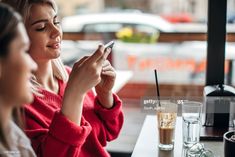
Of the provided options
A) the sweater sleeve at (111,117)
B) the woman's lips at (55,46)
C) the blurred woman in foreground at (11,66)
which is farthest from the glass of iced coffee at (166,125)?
the blurred woman in foreground at (11,66)

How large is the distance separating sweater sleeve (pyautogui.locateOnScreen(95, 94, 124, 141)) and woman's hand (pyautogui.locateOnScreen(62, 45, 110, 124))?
0.94 ft

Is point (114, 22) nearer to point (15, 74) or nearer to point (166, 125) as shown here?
point (166, 125)

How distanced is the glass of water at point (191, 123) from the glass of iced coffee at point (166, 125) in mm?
57

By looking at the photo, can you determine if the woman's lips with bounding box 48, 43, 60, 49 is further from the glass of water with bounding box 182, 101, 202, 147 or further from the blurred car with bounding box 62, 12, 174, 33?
the blurred car with bounding box 62, 12, 174, 33

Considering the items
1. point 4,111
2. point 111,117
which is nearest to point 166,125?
point 111,117

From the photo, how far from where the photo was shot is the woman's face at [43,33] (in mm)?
1329

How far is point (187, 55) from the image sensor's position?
2564 mm

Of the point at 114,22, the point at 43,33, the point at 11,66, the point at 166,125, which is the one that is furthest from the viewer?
the point at 114,22

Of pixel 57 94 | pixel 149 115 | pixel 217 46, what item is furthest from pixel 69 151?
pixel 217 46

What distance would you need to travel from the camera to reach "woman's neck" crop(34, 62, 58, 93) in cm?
139

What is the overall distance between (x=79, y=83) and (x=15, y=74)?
0.43m

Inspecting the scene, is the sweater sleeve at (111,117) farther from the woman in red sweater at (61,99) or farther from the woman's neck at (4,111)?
the woman's neck at (4,111)

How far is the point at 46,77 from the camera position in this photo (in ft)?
4.66

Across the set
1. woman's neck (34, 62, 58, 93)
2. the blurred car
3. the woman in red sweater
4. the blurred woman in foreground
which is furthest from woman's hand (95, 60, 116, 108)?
the blurred car
